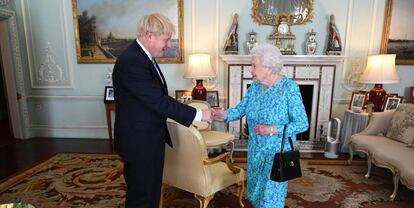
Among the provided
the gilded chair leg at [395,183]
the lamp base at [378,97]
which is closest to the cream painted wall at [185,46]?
the lamp base at [378,97]

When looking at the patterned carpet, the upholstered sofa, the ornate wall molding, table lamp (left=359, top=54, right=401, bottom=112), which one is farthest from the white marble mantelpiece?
the ornate wall molding

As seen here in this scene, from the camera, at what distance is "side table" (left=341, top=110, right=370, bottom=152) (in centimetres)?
360

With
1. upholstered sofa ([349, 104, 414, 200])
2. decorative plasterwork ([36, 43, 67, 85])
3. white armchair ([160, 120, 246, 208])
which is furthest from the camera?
decorative plasterwork ([36, 43, 67, 85])

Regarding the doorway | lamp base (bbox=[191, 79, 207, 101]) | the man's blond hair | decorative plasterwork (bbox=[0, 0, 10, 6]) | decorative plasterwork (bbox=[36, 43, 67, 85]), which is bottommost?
the doorway

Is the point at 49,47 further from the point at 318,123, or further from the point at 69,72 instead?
the point at 318,123

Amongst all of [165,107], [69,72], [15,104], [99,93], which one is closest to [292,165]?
[165,107]

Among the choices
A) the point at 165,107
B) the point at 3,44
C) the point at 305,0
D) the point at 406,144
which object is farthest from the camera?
the point at 3,44

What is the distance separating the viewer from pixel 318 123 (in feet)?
13.8

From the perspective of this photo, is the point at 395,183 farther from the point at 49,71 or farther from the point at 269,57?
the point at 49,71

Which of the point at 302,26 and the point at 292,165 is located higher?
the point at 302,26

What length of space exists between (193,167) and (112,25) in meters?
3.31

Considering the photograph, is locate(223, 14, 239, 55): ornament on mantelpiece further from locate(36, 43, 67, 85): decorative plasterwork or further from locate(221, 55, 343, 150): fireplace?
locate(36, 43, 67, 85): decorative plasterwork

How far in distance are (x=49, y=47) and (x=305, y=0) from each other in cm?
433

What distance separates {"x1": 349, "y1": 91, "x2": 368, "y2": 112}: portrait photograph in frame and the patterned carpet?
2.88 feet
